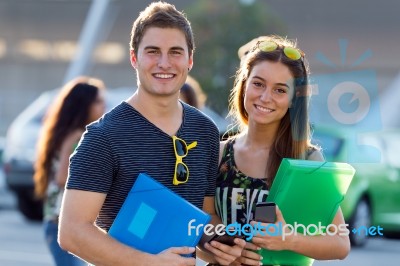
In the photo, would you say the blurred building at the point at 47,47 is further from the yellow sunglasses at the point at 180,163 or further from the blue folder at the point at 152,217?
the blue folder at the point at 152,217

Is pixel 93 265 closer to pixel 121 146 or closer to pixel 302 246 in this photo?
pixel 121 146

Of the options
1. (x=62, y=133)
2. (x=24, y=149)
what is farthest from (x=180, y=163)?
(x=24, y=149)

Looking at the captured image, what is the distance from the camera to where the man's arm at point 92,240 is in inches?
123

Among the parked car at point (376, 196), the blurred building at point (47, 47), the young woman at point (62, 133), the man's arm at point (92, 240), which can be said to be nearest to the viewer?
the man's arm at point (92, 240)

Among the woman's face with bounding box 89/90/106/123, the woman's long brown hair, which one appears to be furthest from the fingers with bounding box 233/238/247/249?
the woman's face with bounding box 89/90/106/123

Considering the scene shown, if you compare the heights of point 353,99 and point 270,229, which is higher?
point 353,99

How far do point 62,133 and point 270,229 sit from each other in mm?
3115

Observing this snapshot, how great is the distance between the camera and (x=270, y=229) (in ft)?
10.7

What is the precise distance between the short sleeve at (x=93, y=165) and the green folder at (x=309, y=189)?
1.77ft

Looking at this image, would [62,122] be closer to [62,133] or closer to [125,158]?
[62,133]

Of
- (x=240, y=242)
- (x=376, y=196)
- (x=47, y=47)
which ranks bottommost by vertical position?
(x=240, y=242)

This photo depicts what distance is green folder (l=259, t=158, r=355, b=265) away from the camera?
3.30m

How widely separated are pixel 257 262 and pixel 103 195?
577 mm

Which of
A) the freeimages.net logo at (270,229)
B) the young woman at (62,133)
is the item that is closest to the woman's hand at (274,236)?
the freeimages.net logo at (270,229)
